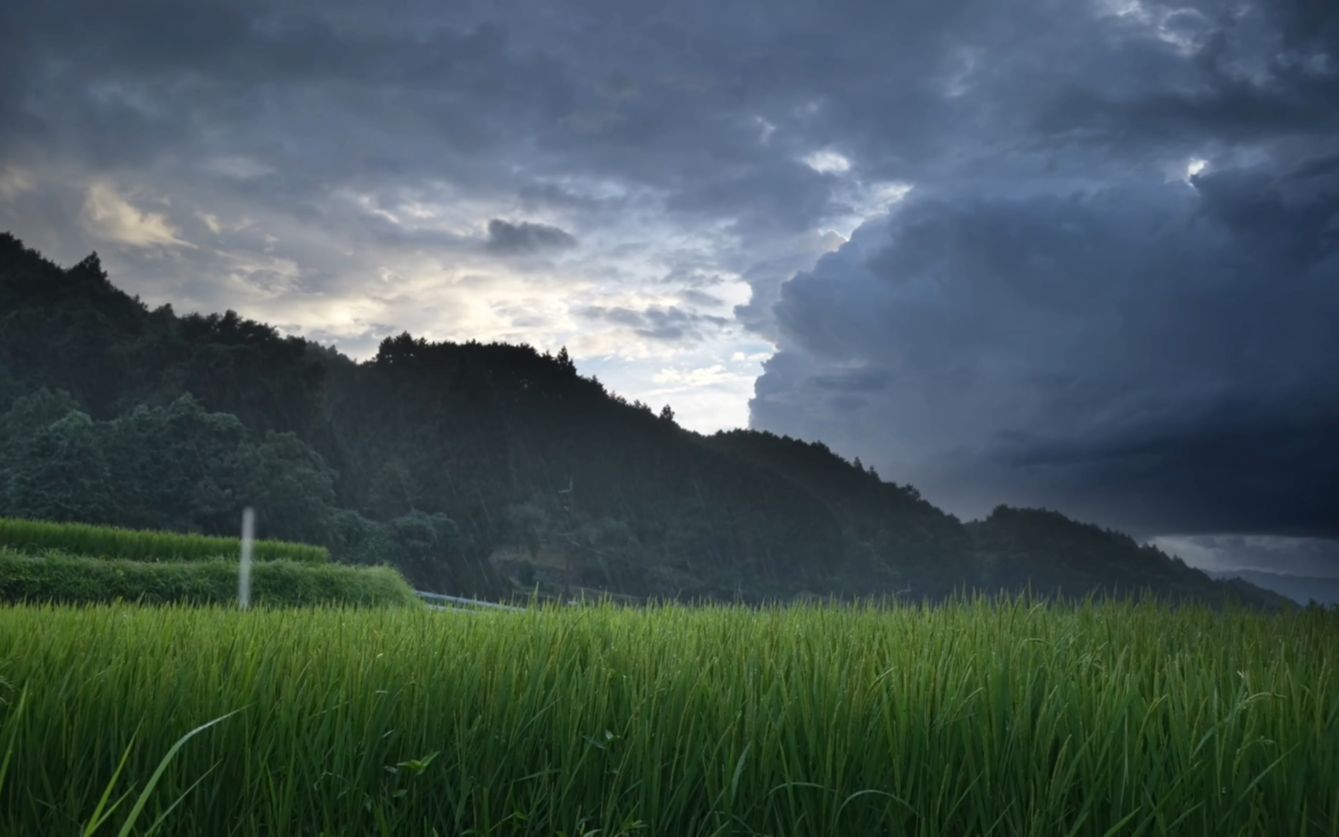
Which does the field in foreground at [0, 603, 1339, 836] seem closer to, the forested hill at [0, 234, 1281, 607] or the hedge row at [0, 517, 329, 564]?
→ the hedge row at [0, 517, 329, 564]

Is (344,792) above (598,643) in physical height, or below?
below

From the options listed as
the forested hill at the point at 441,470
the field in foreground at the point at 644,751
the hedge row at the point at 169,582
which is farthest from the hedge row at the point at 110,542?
the field in foreground at the point at 644,751

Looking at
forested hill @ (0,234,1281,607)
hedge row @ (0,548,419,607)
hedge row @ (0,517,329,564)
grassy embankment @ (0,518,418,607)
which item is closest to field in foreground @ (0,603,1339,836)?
hedge row @ (0,548,419,607)

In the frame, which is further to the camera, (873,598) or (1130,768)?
(873,598)

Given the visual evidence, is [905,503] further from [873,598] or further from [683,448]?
[873,598]

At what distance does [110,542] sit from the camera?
18547 millimetres

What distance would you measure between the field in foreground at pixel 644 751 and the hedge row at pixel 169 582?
373 inches

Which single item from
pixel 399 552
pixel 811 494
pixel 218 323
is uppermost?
pixel 218 323

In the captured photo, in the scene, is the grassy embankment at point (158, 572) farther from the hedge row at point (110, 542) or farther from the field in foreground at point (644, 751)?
the field in foreground at point (644, 751)

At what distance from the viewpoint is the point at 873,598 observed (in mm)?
8117

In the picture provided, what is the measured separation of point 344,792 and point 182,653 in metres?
1.96

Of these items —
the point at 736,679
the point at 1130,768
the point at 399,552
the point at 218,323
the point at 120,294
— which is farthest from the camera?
the point at 120,294

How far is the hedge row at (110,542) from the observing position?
18.0 meters

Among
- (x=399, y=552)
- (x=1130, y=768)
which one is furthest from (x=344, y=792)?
(x=399, y=552)
